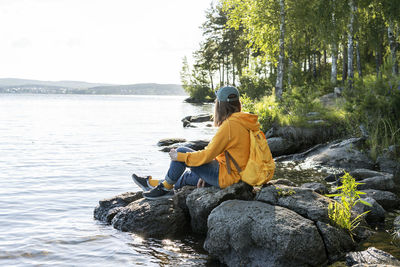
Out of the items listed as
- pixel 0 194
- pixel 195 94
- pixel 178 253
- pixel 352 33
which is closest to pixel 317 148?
pixel 178 253

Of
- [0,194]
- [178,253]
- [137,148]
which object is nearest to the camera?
[178,253]

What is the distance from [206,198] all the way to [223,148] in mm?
1008

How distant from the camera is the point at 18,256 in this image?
650 cm

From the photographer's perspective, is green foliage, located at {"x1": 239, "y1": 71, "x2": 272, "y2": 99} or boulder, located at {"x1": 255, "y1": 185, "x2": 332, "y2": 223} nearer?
boulder, located at {"x1": 255, "y1": 185, "x2": 332, "y2": 223}

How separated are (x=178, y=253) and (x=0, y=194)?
21.3ft

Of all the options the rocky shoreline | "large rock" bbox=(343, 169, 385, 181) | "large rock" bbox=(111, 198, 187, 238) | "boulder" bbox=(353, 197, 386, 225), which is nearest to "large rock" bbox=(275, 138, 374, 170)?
"large rock" bbox=(343, 169, 385, 181)

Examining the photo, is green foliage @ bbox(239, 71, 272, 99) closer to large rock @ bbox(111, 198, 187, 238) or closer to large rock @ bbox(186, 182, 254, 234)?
large rock @ bbox(111, 198, 187, 238)

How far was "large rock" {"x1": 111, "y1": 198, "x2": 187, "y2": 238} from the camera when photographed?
23.3ft

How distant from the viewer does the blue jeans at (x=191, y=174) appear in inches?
267

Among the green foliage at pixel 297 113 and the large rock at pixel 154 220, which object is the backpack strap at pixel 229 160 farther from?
the green foliage at pixel 297 113

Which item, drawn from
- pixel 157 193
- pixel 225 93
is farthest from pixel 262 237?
pixel 157 193

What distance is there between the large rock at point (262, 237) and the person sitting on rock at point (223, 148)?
2.46ft

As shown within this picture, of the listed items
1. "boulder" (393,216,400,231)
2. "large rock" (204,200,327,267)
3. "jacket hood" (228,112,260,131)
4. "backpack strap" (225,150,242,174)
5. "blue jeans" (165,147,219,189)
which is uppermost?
"jacket hood" (228,112,260,131)

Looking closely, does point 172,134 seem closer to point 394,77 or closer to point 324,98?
point 324,98
